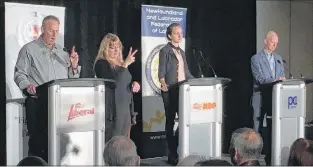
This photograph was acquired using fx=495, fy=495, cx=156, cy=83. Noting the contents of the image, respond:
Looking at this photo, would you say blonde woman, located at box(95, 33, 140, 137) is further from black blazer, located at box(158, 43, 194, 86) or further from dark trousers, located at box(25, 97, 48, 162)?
dark trousers, located at box(25, 97, 48, 162)

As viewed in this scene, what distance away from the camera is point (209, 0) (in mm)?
6516

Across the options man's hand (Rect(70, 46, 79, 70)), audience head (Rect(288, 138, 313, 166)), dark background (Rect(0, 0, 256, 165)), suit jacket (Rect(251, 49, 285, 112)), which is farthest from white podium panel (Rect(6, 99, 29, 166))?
audience head (Rect(288, 138, 313, 166))

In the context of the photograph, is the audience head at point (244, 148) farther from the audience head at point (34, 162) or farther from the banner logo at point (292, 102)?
the banner logo at point (292, 102)

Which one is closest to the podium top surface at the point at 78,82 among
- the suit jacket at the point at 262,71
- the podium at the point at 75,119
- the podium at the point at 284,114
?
the podium at the point at 75,119

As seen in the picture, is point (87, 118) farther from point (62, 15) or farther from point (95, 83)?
point (62, 15)

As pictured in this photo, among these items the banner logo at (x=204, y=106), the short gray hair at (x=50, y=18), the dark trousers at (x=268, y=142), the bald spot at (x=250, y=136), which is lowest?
the dark trousers at (x=268, y=142)

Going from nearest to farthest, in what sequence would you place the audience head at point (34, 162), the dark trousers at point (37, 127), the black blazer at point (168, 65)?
the audience head at point (34, 162) → the dark trousers at point (37, 127) → the black blazer at point (168, 65)

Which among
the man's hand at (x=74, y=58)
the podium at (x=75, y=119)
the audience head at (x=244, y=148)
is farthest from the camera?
the man's hand at (x=74, y=58)

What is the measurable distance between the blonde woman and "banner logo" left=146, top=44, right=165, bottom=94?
0.42 meters

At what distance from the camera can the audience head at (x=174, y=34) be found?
18.7 feet

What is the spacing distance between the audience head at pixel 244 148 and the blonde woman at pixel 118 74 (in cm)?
253

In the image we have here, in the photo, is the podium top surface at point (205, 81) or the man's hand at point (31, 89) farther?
the podium top surface at point (205, 81)

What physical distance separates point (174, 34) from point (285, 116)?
61.8 inches

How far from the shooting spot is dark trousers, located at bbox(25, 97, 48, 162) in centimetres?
400
